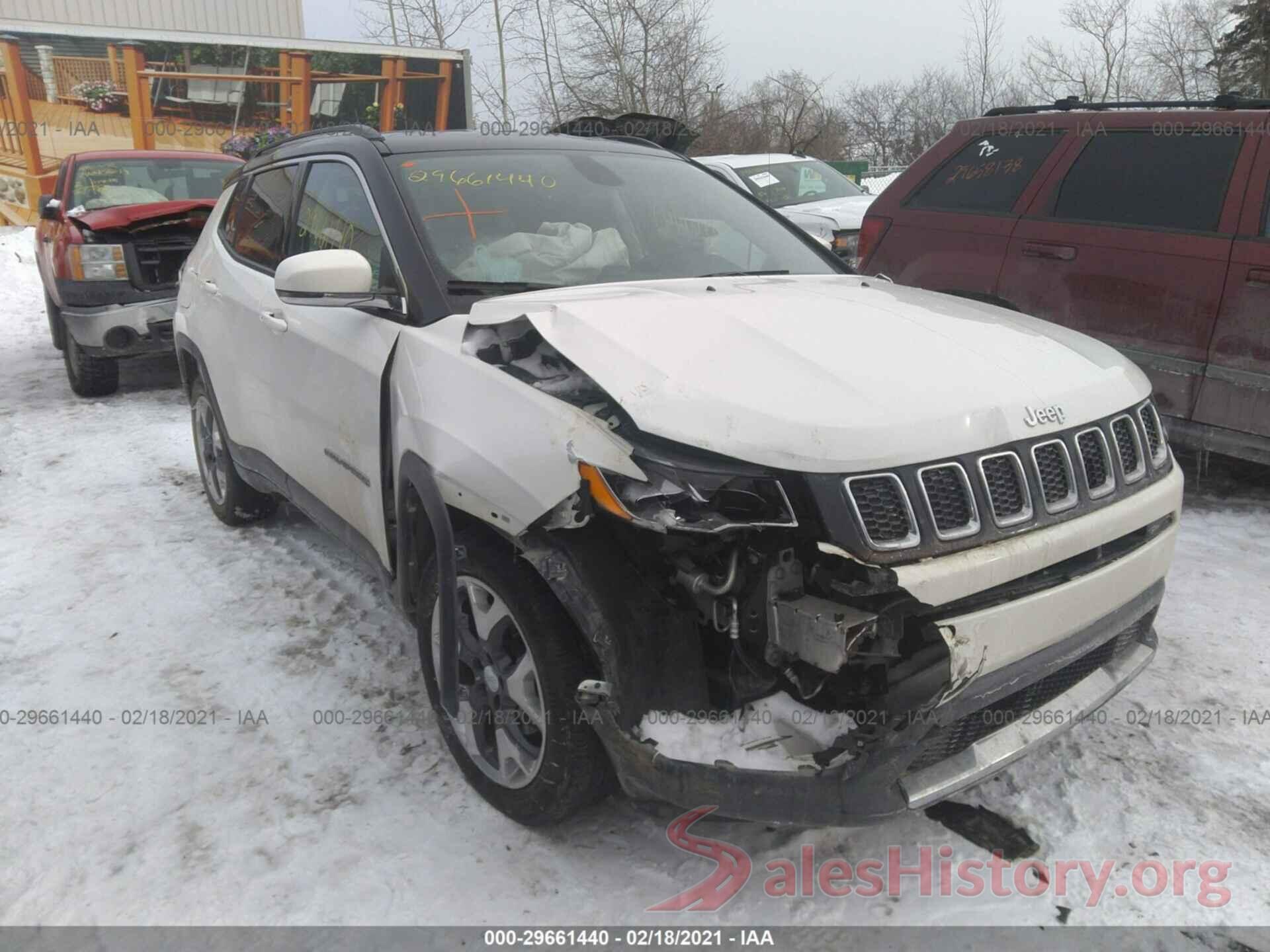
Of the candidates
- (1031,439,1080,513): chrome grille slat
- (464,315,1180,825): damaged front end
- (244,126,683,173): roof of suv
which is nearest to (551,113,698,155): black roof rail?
(244,126,683,173): roof of suv

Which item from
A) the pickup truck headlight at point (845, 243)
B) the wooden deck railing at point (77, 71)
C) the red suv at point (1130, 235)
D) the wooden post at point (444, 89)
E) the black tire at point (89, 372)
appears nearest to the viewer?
the red suv at point (1130, 235)

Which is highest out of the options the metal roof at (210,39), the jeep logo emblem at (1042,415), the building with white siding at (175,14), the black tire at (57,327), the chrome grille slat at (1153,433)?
the building with white siding at (175,14)

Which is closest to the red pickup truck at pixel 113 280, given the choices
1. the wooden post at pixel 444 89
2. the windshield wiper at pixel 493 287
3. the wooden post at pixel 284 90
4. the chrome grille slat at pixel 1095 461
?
the windshield wiper at pixel 493 287

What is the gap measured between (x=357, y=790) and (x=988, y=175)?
15.1 feet

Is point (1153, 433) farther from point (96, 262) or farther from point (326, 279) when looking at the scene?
point (96, 262)

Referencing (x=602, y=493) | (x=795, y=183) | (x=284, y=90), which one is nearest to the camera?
(x=602, y=493)

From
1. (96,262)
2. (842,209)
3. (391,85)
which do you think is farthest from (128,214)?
(391,85)

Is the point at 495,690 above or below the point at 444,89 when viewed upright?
below

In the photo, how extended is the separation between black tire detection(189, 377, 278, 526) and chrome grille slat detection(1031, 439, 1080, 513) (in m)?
3.45

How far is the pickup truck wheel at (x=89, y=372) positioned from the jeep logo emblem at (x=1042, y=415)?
6.93 m

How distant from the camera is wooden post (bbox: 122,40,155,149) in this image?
16422 millimetres

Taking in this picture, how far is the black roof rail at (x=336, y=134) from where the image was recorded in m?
3.32

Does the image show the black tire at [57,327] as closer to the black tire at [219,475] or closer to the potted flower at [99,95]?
the black tire at [219,475]

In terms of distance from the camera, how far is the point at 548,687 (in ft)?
7.28
